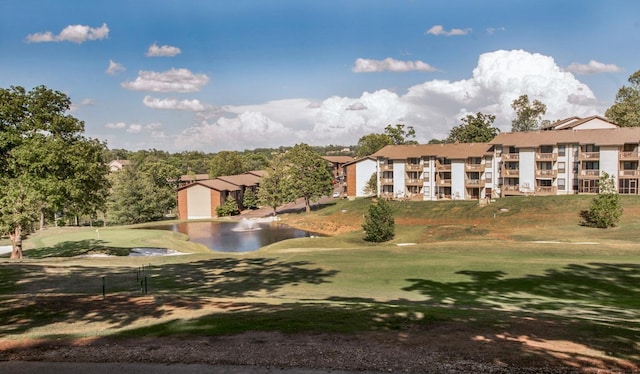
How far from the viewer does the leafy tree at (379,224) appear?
56094 millimetres

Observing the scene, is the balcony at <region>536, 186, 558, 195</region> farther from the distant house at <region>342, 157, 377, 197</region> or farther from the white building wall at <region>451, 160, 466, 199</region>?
the distant house at <region>342, 157, 377, 197</region>

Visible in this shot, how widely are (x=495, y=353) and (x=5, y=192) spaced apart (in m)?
38.5

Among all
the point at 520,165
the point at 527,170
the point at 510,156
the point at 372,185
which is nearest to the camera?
the point at 527,170

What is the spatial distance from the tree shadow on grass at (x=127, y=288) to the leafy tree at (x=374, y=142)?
352 ft

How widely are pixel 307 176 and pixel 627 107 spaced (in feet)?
214

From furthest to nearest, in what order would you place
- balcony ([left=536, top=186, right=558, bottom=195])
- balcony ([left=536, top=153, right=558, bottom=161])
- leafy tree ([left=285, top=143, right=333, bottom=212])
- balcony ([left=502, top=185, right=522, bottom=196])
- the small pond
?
leafy tree ([left=285, top=143, right=333, bottom=212])
balcony ([left=502, top=185, right=522, bottom=196])
balcony ([left=536, top=186, right=558, bottom=195])
balcony ([left=536, top=153, right=558, bottom=161])
the small pond

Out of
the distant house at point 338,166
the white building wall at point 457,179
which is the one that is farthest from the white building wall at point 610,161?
the distant house at point 338,166

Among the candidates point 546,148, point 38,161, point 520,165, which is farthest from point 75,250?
point 546,148

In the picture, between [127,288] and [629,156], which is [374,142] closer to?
[629,156]

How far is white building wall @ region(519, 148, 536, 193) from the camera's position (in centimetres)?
7775

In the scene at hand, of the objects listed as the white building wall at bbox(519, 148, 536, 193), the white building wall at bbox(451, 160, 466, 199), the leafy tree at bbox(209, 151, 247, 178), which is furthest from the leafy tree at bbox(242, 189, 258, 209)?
the white building wall at bbox(519, 148, 536, 193)

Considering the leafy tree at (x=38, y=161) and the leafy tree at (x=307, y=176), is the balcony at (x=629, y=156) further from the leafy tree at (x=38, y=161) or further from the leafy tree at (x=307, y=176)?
the leafy tree at (x=38, y=161)

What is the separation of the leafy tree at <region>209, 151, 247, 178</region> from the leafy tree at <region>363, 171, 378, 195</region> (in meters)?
55.3

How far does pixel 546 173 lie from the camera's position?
7675 centimetres
